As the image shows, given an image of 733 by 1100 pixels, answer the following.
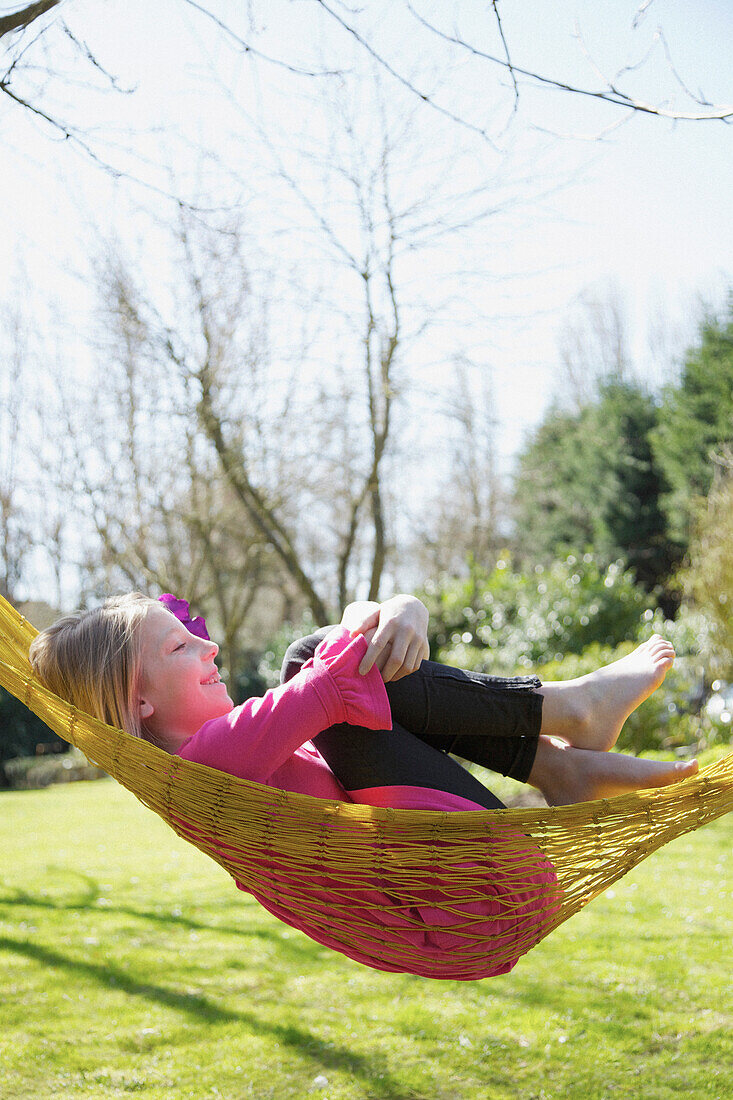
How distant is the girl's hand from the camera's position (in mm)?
1229

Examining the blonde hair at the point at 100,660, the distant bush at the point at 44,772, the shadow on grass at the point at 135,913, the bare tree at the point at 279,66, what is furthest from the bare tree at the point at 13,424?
the blonde hair at the point at 100,660

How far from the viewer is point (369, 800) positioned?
1.35m

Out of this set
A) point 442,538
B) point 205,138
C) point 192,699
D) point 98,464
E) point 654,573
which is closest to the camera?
point 192,699

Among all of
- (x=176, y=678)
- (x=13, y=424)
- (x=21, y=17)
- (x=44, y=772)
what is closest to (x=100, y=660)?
(x=176, y=678)

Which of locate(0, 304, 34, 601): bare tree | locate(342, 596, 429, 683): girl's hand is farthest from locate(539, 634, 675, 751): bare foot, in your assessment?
locate(0, 304, 34, 601): bare tree

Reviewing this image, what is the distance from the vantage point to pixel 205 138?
5.08 m

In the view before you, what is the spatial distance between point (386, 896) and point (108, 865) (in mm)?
3556

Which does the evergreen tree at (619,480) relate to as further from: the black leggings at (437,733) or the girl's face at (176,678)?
the girl's face at (176,678)

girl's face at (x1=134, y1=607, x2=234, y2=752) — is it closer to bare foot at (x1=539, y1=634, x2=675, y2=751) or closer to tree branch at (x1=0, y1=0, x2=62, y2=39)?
bare foot at (x1=539, y1=634, x2=675, y2=751)

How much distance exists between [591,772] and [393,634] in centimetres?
47

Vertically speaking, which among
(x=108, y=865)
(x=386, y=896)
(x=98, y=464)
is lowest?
(x=108, y=865)

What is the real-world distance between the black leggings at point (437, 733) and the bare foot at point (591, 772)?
0.04m

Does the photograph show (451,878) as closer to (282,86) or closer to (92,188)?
(282,86)

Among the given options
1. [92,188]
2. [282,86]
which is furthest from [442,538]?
[282,86]
